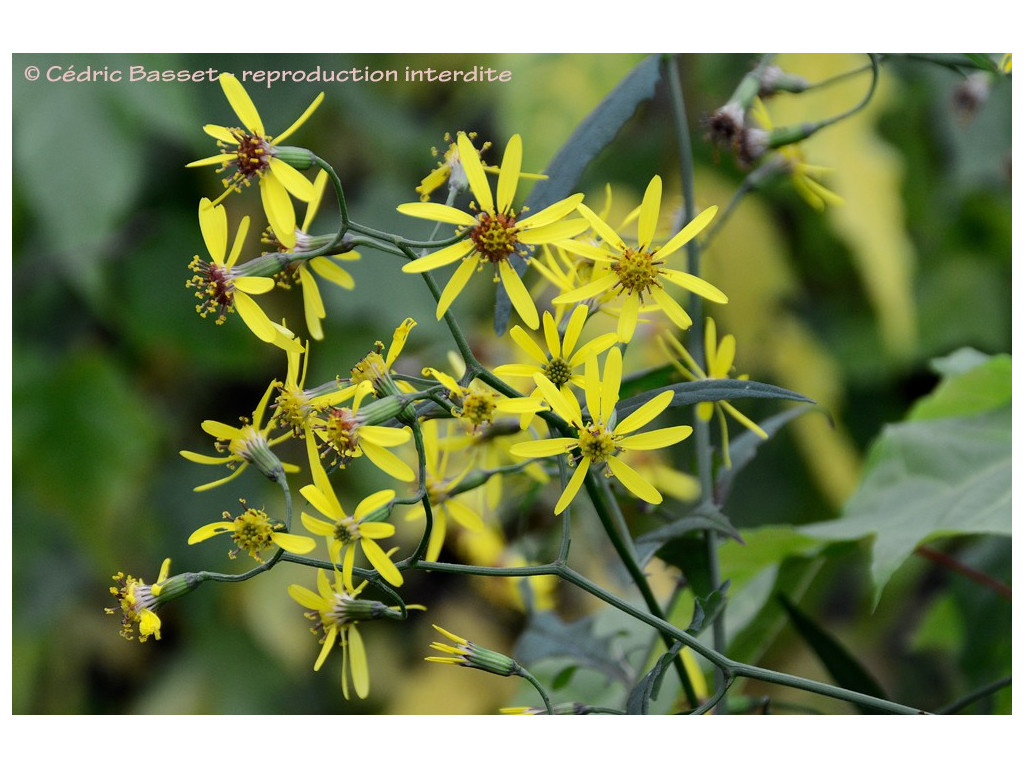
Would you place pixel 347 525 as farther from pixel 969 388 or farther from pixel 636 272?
pixel 969 388

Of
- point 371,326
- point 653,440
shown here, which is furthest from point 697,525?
point 371,326

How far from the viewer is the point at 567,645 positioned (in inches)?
18.6

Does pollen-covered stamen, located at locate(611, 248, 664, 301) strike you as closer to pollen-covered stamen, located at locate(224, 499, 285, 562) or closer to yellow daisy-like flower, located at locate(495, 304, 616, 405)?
yellow daisy-like flower, located at locate(495, 304, 616, 405)

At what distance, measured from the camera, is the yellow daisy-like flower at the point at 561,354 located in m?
0.35

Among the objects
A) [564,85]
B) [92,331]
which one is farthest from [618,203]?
[92,331]

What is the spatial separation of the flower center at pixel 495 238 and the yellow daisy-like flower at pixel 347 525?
9 centimetres

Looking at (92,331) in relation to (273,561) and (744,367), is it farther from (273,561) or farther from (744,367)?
(273,561)

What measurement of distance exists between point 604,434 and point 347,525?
9 centimetres

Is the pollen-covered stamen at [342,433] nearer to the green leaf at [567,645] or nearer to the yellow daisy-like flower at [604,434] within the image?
the yellow daisy-like flower at [604,434]

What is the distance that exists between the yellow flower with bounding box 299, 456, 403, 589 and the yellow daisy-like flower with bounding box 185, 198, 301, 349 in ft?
0.16

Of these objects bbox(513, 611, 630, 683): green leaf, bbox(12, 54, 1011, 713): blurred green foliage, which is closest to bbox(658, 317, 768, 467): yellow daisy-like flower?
bbox(513, 611, 630, 683): green leaf

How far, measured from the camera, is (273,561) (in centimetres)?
35

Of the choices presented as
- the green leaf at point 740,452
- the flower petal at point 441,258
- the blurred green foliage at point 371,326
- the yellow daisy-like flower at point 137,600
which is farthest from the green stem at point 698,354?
the blurred green foliage at point 371,326

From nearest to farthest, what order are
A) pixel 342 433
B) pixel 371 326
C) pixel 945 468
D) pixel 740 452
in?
pixel 342 433, pixel 740 452, pixel 945 468, pixel 371 326
